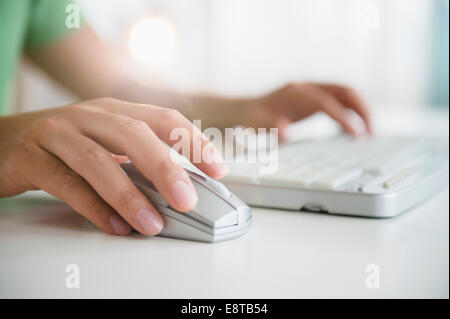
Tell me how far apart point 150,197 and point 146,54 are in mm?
1392

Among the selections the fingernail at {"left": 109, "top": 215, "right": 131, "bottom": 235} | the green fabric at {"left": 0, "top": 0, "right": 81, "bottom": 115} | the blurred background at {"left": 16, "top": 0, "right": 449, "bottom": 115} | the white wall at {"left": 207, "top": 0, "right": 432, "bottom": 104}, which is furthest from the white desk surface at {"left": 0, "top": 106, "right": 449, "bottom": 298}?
the white wall at {"left": 207, "top": 0, "right": 432, "bottom": 104}

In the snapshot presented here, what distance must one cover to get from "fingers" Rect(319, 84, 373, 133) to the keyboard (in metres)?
0.21

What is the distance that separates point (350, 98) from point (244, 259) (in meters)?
0.49

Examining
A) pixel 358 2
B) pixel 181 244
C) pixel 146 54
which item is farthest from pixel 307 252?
pixel 358 2

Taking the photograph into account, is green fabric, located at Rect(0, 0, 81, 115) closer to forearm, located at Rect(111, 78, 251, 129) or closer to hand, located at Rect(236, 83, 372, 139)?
forearm, located at Rect(111, 78, 251, 129)

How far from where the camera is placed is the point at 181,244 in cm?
33

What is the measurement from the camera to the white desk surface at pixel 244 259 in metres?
0.26

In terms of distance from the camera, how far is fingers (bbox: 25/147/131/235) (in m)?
0.34

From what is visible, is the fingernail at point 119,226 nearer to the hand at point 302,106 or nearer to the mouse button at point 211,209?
the mouse button at point 211,209

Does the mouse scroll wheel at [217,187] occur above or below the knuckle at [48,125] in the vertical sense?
below

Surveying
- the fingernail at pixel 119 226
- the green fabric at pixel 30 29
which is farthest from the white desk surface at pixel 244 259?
the green fabric at pixel 30 29

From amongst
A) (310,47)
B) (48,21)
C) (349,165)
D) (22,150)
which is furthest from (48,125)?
(310,47)

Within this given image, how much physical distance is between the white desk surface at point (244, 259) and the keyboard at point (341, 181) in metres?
0.01

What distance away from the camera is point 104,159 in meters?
0.34
